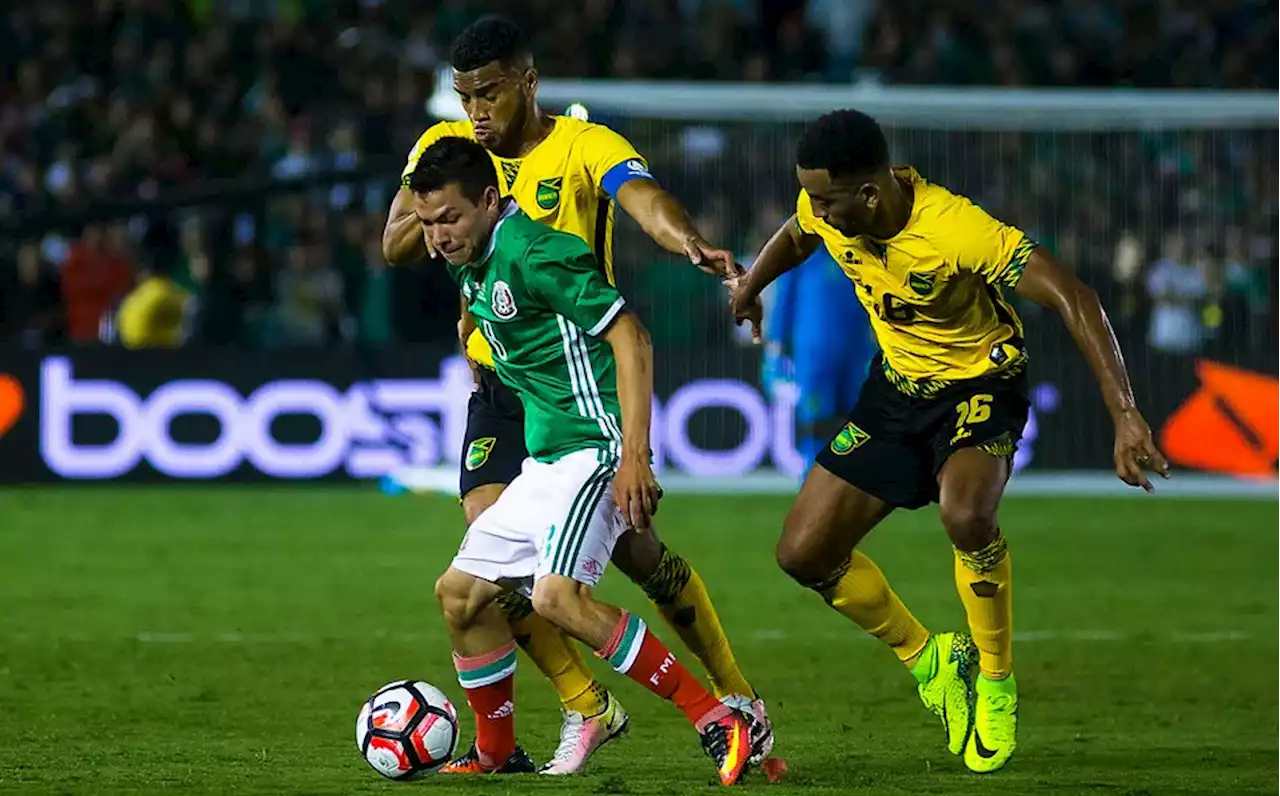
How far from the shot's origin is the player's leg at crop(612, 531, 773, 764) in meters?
6.50

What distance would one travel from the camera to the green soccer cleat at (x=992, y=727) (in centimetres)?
642

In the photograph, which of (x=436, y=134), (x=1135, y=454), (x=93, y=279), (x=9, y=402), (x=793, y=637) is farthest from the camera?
(x=93, y=279)

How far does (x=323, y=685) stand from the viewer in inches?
324

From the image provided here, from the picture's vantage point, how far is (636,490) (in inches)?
224

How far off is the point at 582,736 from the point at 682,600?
0.51 metres

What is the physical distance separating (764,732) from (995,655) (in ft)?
3.43

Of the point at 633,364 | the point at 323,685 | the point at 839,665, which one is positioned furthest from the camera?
the point at 839,665

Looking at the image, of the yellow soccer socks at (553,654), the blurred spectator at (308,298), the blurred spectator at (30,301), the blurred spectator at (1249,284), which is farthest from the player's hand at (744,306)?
the blurred spectator at (30,301)

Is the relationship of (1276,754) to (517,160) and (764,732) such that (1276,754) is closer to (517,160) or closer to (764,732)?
(764,732)

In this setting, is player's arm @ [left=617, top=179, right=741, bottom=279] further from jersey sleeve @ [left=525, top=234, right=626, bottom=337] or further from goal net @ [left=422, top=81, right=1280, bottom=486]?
goal net @ [left=422, top=81, right=1280, bottom=486]

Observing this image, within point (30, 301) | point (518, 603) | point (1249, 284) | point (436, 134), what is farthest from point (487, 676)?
point (30, 301)

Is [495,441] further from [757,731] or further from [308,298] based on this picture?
[308,298]

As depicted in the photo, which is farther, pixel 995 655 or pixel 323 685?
pixel 323 685

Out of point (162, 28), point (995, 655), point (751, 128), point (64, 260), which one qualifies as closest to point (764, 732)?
point (995, 655)
